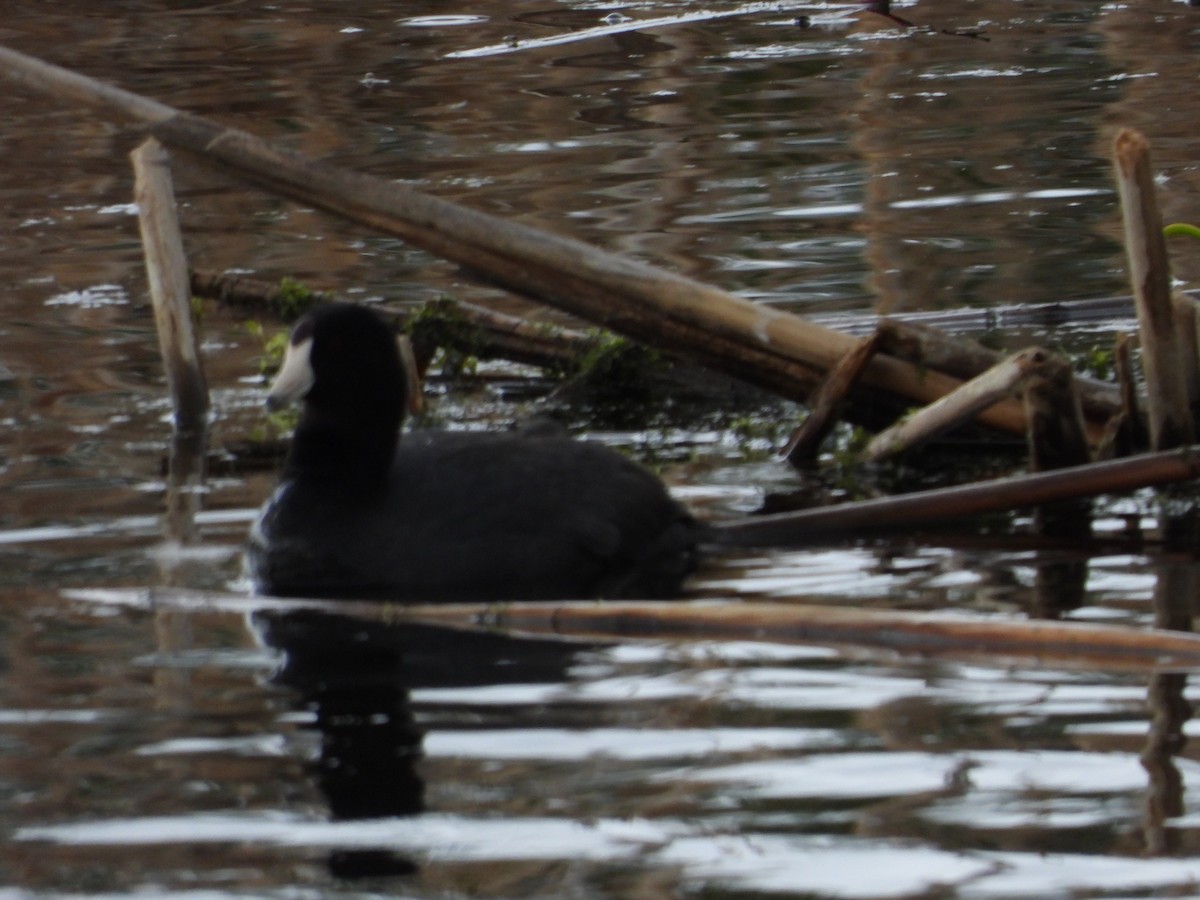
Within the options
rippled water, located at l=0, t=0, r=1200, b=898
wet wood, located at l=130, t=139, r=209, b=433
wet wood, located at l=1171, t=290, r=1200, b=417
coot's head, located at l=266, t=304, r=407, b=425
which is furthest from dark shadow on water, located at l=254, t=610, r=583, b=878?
wet wood, located at l=130, t=139, r=209, b=433

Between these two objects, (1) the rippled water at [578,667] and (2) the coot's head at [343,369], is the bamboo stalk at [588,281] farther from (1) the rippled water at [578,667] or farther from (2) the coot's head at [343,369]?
(2) the coot's head at [343,369]

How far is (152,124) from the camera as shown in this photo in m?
7.48

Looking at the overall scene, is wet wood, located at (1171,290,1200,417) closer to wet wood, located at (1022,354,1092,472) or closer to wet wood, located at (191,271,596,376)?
wet wood, located at (1022,354,1092,472)

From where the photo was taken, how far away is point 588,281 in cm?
732

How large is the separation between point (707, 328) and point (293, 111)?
A: 987 cm

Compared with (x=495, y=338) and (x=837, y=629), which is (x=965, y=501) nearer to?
(x=837, y=629)

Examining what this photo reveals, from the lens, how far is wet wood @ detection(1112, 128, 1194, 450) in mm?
6254

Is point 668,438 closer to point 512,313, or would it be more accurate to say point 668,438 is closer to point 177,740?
point 512,313

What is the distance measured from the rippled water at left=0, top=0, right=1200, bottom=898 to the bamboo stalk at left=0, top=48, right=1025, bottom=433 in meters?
0.24

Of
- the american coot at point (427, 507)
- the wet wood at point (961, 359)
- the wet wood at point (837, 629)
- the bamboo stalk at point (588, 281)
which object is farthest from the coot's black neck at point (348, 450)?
the wet wood at point (961, 359)

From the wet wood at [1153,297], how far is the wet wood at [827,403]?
3.02 ft

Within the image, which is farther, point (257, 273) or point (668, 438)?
point (257, 273)

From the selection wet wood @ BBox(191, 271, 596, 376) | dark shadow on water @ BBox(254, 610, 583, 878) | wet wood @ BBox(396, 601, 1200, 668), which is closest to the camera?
dark shadow on water @ BBox(254, 610, 583, 878)

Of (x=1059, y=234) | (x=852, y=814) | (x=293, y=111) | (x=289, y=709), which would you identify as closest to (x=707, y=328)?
(x=289, y=709)
